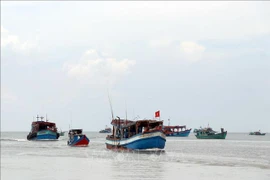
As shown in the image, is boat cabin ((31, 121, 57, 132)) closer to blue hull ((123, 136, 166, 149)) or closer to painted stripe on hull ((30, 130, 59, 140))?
painted stripe on hull ((30, 130, 59, 140))

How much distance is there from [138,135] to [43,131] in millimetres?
54701

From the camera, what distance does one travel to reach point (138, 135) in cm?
5131

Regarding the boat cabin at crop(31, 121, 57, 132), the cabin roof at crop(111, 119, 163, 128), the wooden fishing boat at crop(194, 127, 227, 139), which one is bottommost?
the wooden fishing boat at crop(194, 127, 227, 139)

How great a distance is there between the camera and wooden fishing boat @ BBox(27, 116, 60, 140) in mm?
100500

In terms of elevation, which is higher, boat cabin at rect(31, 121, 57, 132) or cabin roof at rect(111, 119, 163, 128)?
boat cabin at rect(31, 121, 57, 132)

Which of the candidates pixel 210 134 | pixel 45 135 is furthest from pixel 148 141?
pixel 210 134

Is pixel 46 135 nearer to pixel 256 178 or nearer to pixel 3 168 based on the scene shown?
pixel 3 168

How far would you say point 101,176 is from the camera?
25828 millimetres

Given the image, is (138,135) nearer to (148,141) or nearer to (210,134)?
(148,141)

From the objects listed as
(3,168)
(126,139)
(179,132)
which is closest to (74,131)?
(126,139)

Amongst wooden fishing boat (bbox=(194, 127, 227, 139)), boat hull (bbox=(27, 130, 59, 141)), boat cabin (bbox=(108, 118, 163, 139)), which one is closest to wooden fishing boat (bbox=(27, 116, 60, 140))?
boat hull (bbox=(27, 130, 59, 141))

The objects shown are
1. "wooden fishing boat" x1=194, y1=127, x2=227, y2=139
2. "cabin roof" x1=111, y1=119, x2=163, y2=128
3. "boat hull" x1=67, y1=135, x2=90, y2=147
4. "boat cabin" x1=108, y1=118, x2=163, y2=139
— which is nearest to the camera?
"boat cabin" x1=108, y1=118, x2=163, y2=139

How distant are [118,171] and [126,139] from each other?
85.6 ft

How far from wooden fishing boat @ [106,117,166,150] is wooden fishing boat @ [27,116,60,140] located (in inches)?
1736
